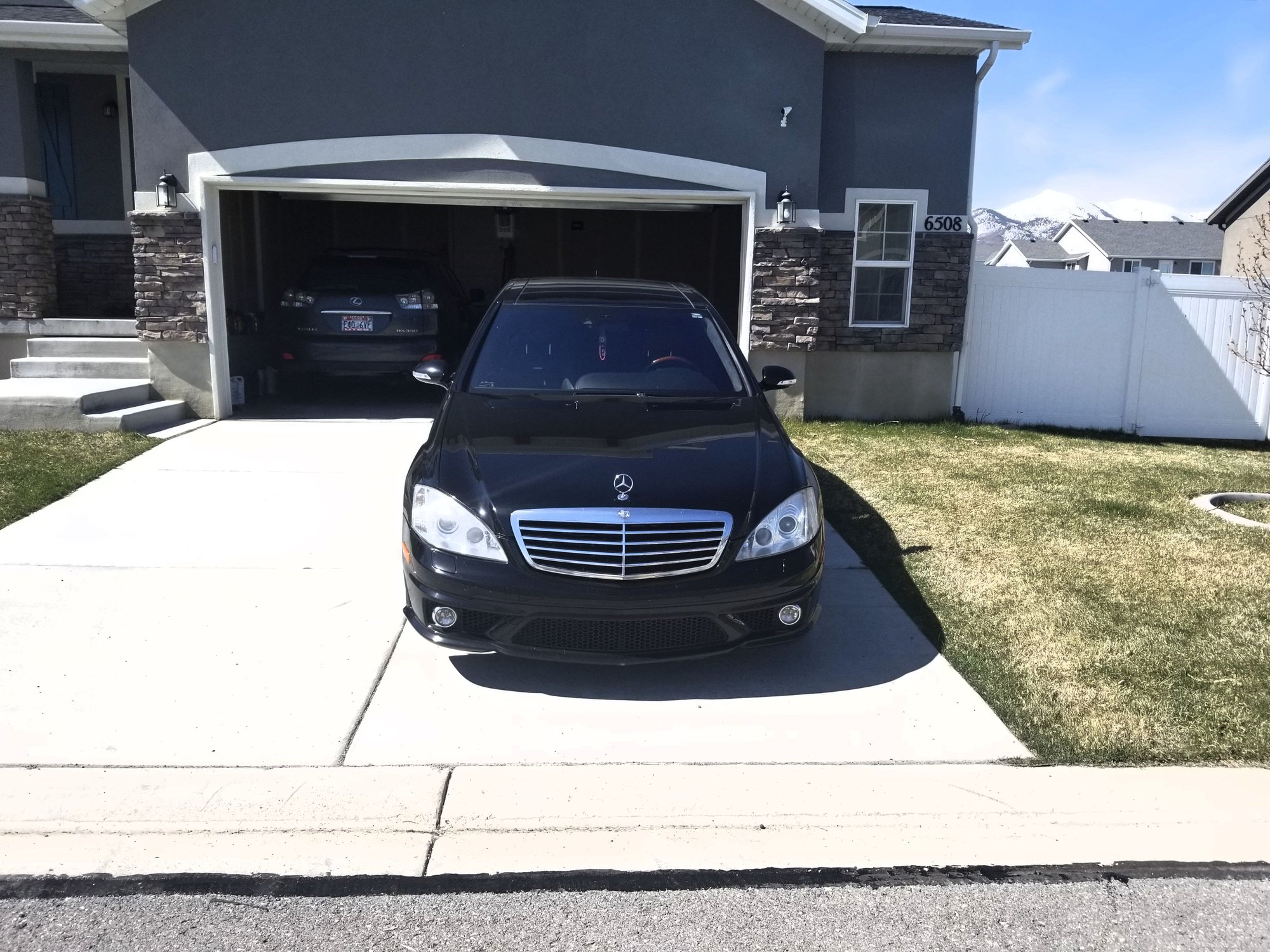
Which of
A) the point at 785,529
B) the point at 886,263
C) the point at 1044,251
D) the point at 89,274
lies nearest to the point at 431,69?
the point at 886,263

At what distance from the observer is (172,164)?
1041cm

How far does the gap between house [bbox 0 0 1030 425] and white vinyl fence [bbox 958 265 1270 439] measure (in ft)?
2.02

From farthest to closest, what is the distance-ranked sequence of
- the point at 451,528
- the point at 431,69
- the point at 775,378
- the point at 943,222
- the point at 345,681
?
the point at 943,222, the point at 431,69, the point at 775,378, the point at 345,681, the point at 451,528

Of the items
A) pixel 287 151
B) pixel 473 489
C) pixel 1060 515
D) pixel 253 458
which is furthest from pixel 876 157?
pixel 473 489

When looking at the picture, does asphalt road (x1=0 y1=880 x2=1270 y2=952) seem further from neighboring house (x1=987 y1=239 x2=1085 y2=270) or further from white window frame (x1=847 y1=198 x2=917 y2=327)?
neighboring house (x1=987 y1=239 x2=1085 y2=270)

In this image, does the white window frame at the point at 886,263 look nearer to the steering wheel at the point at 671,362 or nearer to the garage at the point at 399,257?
the garage at the point at 399,257

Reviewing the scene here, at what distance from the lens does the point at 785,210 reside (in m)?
11.0

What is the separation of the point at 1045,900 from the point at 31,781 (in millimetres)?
3535

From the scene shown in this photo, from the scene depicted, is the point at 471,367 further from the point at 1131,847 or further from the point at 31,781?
the point at 1131,847

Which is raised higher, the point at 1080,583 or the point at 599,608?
the point at 599,608

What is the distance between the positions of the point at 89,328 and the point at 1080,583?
10.1 meters

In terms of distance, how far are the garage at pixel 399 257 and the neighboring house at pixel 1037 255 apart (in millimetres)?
40980

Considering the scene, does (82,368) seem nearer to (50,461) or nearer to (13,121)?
(13,121)

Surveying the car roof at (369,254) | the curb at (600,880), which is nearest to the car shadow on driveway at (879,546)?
the curb at (600,880)
